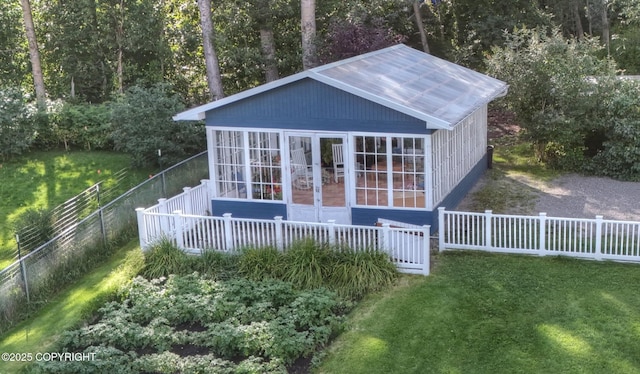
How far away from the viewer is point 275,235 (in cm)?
1317

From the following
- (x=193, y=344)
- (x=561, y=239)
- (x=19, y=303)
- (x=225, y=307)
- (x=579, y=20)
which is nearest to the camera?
(x=193, y=344)

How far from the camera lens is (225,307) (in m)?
11.2

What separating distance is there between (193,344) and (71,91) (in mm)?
19141

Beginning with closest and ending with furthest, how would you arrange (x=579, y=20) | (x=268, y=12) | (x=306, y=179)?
(x=306, y=179)
(x=268, y=12)
(x=579, y=20)

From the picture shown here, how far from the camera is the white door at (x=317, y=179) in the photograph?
14.4 meters

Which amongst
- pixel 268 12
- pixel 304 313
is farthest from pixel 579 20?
pixel 304 313

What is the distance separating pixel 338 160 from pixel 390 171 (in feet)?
4.25

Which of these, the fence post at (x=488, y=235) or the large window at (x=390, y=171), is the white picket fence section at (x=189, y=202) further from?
the fence post at (x=488, y=235)

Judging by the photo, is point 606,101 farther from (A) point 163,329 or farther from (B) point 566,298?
(A) point 163,329

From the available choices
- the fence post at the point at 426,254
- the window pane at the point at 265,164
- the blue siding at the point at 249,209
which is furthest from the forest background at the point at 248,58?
the fence post at the point at 426,254

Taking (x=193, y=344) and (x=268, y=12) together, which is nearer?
(x=193, y=344)

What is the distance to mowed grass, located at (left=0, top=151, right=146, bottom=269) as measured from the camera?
1780cm

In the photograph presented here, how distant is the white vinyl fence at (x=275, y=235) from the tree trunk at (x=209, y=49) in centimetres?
935

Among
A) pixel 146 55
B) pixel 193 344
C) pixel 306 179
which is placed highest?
pixel 146 55
